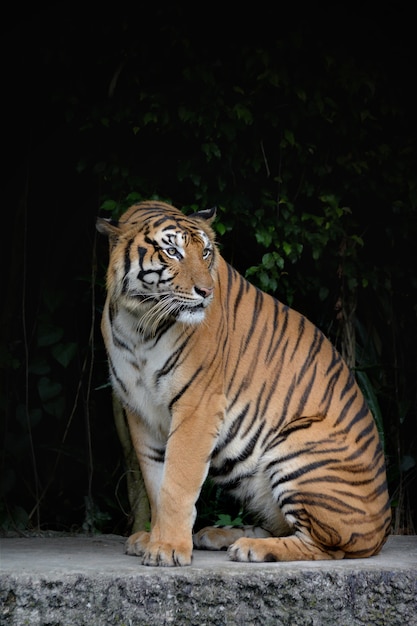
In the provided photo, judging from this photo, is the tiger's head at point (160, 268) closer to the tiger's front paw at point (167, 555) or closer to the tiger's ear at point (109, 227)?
the tiger's ear at point (109, 227)

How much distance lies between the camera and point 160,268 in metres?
4.12

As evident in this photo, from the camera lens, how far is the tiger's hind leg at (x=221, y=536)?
15.1 ft

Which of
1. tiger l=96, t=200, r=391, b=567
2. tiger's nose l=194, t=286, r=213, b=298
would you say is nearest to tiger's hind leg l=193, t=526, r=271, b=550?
tiger l=96, t=200, r=391, b=567

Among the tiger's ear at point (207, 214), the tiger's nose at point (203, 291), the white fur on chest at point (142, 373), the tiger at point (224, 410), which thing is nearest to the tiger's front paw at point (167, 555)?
the tiger at point (224, 410)

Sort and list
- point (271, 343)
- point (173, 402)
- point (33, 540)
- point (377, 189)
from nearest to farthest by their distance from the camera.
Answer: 1. point (173, 402)
2. point (271, 343)
3. point (33, 540)
4. point (377, 189)

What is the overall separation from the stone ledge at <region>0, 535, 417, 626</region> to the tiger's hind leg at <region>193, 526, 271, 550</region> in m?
0.50

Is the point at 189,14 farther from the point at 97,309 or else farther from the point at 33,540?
the point at 33,540

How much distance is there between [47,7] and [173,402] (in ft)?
8.53

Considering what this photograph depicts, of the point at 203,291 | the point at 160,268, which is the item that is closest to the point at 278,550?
the point at 203,291

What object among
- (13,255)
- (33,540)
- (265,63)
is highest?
(265,63)

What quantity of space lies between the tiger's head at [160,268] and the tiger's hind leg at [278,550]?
983 millimetres

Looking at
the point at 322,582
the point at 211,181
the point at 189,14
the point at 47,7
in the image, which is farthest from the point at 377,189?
the point at 322,582

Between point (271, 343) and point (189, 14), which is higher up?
point (189, 14)

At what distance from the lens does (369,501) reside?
439cm
